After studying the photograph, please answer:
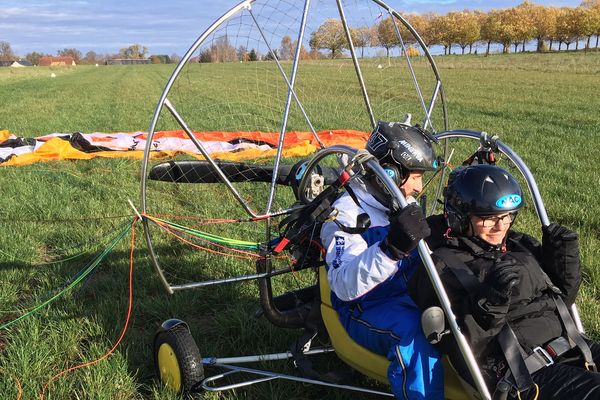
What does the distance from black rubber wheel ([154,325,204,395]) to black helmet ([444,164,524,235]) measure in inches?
73.8

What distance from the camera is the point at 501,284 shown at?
2.35 m

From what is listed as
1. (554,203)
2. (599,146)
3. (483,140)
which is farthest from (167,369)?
(599,146)

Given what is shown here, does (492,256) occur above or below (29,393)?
above

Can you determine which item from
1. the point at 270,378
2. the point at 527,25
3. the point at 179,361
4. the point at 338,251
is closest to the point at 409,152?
the point at 338,251

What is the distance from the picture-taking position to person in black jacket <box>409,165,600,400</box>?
2424 mm

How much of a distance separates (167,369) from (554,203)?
5.32 meters

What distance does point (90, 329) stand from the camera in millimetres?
4203

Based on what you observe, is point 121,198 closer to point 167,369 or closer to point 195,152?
point 195,152

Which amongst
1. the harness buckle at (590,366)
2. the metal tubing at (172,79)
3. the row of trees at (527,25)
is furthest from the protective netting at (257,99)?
the row of trees at (527,25)

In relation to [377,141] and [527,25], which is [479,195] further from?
[527,25]

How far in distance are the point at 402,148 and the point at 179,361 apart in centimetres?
198

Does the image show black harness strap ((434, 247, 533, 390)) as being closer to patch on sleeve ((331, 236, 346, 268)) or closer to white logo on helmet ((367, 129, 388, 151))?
patch on sleeve ((331, 236, 346, 268))

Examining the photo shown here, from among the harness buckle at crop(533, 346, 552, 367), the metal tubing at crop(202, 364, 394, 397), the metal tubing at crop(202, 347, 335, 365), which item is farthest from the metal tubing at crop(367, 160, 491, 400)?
the metal tubing at crop(202, 347, 335, 365)

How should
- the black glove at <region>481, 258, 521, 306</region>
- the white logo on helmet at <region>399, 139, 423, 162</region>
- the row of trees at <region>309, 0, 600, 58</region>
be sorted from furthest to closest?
the row of trees at <region>309, 0, 600, 58</region>, the white logo on helmet at <region>399, 139, 423, 162</region>, the black glove at <region>481, 258, 521, 306</region>
